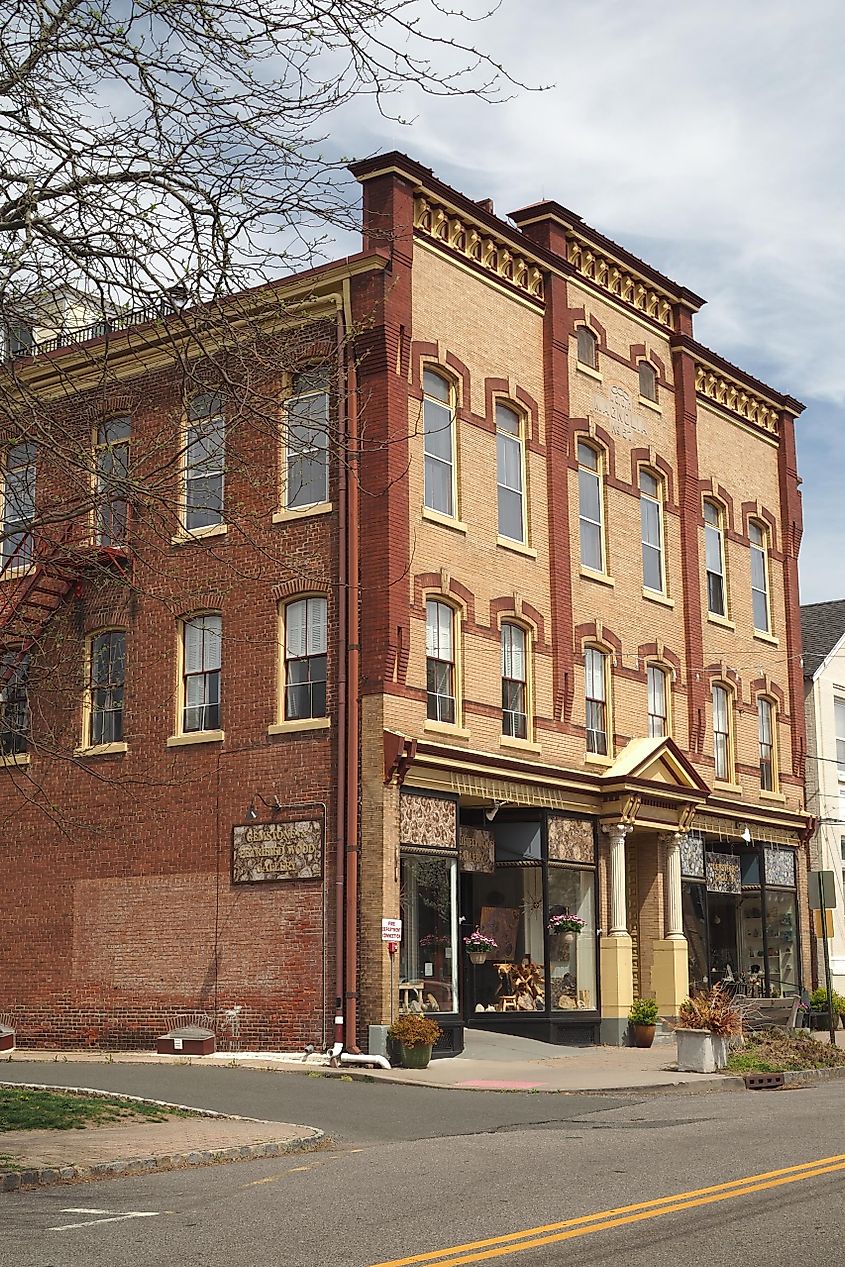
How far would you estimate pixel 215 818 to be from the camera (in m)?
25.9

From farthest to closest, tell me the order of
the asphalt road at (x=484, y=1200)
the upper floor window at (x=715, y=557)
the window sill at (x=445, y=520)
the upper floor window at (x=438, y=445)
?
1. the upper floor window at (x=715, y=557)
2. the upper floor window at (x=438, y=445)
3. the window sill at (x=445, y=520)
4. the asphalt road at (x=484, y=1200)

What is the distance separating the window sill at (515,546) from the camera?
2780cm

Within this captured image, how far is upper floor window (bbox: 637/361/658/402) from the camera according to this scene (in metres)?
33.4

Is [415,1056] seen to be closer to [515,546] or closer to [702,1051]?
[702,1051]

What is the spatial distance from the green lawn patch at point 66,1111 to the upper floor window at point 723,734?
2035 centimetres

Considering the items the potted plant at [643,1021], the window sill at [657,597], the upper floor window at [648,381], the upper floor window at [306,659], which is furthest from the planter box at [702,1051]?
the upper floor window at [648,381]

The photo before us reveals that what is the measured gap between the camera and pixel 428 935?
2478cm

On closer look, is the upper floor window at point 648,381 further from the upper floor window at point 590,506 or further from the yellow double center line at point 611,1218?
the yellow double center line at point 611,1218

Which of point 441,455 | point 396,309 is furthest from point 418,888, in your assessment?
point 396,309

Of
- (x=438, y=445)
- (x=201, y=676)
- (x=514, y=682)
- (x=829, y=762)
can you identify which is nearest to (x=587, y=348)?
(x=438, y=445)

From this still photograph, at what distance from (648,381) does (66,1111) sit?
22.3m

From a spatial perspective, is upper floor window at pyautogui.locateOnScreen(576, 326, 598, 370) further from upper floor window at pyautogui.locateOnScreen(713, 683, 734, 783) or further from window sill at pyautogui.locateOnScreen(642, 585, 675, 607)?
upper floor window at pyautogui.locateOnScreen(713, 683, 734, 783)

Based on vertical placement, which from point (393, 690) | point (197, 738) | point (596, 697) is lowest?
point (197, 738)

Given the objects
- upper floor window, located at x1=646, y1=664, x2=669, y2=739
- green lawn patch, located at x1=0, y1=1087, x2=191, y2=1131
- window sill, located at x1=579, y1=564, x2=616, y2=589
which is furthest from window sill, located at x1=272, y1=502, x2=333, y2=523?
green lawn patch, located at x1=0, y1=1087, x2=191, y2=1131
